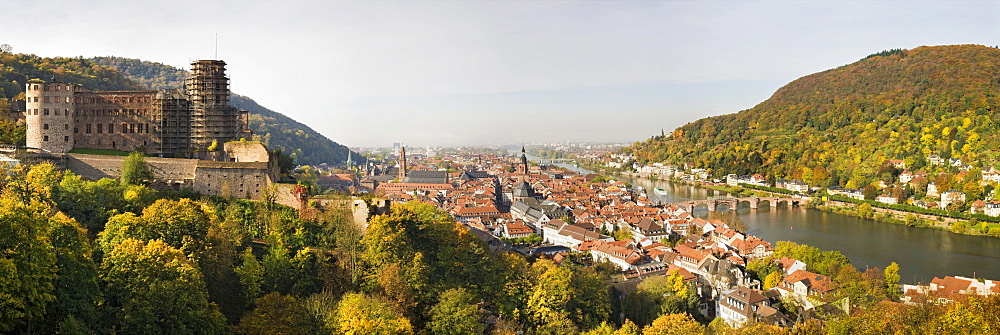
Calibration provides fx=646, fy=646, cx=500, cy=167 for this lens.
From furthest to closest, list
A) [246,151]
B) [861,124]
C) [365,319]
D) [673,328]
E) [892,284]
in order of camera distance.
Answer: [861,124]
[892,284]
[246,151]
[673,328]
[365,319]

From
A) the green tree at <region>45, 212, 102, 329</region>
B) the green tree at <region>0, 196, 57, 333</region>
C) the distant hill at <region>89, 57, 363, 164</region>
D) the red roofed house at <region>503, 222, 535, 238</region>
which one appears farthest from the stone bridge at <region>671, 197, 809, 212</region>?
the green tree at <region>0, 196, 57, 333</region>

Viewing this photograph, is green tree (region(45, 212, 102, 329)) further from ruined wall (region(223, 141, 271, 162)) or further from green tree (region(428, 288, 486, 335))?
ruined wall (region(223, 141, 271, 162))

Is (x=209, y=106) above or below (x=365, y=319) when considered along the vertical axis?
above

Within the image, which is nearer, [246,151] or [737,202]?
[246,151]

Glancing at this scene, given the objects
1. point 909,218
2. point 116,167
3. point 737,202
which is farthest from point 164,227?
point 737,202

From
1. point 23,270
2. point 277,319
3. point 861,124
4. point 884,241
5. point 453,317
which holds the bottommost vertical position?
point 884,241

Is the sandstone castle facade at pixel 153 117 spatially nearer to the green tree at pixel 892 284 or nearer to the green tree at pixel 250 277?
the green tree at pixel 250 277

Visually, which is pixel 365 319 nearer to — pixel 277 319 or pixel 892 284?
pixel 277 319
